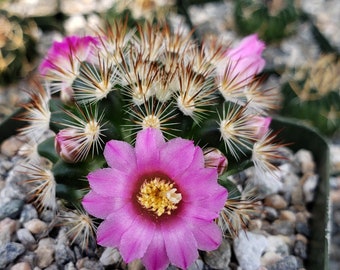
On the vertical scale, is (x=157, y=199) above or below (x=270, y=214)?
above

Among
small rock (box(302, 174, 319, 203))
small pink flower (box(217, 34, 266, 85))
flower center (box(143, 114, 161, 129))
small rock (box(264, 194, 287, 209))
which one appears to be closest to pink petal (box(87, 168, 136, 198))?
flower center (box(143, 114, 161, 129))

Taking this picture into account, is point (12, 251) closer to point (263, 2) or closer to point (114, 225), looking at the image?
point (114, 225)

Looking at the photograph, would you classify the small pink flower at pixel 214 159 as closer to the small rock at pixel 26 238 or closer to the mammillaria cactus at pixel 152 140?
the mammillaria cactus at pixel 152 140

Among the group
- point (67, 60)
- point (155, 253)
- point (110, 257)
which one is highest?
point (67, 60)

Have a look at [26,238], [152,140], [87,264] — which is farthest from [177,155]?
[26,238]

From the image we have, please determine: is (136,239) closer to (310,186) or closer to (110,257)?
(110,257)
